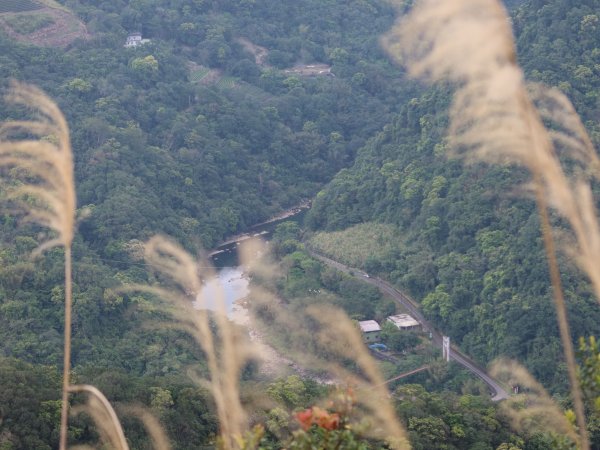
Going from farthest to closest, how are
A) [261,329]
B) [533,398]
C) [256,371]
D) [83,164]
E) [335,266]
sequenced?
[83,164] → [335,266] → [261,329] → [256,371] → [533,398]

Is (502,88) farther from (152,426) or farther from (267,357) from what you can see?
(267,357)

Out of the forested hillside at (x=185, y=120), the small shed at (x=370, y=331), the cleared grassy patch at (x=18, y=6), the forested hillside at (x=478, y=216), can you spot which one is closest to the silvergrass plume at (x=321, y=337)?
the small shed at (x=370, y=331)

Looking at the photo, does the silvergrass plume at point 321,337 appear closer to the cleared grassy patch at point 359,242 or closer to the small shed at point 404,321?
the small shed at point 404,321

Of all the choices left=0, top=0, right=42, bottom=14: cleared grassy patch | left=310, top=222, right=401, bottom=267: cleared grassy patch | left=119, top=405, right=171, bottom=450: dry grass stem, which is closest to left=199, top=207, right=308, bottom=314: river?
left=310, top=222, right=401, bottom=267: cleared grassy patch

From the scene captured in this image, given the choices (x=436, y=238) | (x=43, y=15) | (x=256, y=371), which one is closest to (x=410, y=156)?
(x=436, y=238)

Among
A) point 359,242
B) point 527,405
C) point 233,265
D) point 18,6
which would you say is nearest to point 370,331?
point 359,242

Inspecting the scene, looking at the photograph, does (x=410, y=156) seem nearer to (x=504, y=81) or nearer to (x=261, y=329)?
(x=261, y=329)
